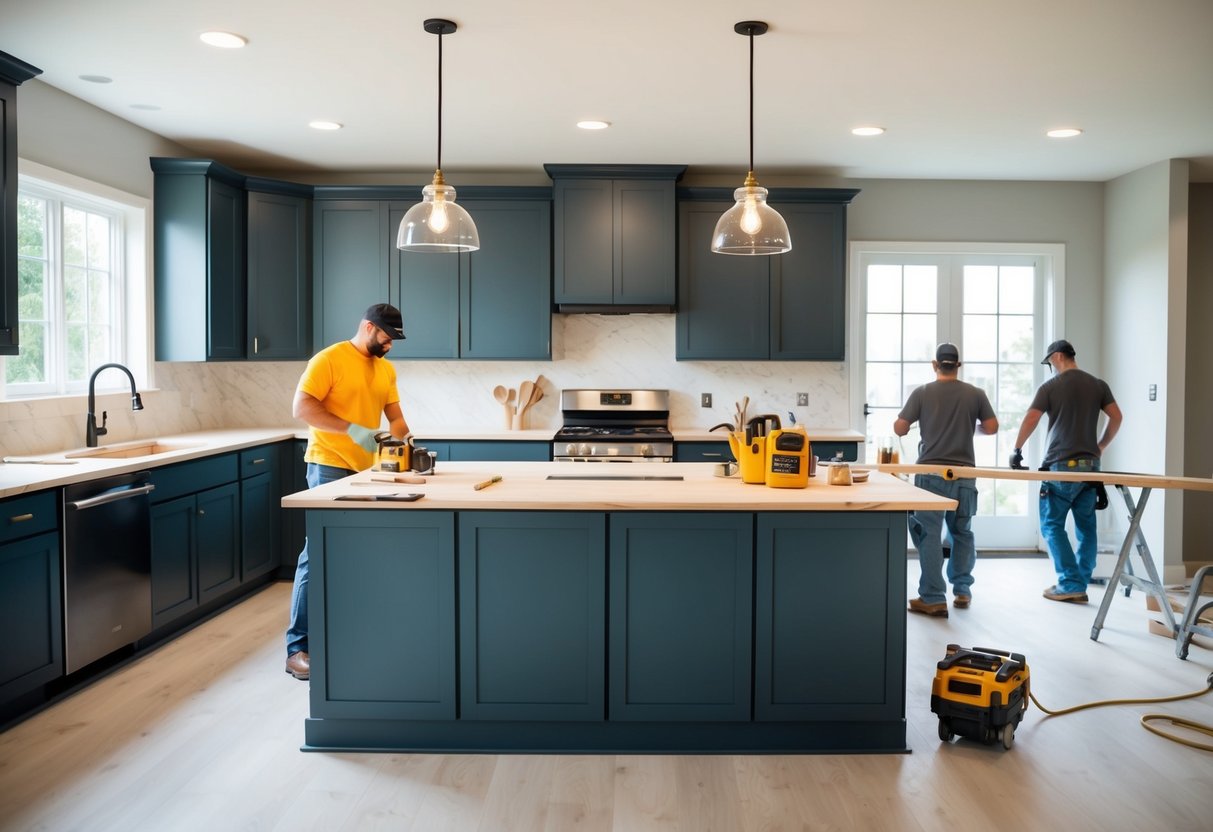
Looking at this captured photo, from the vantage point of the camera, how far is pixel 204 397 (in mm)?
5742

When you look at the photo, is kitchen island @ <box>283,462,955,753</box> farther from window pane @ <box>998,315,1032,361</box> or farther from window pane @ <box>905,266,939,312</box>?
window pane @ <box>998,315,1032,361</box>

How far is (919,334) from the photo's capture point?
624 cm

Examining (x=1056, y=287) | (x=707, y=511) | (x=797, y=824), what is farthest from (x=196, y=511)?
(x=1056, y=287)

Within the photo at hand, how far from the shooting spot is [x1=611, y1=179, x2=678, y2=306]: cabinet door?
5.65 m

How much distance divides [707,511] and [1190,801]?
168 cm

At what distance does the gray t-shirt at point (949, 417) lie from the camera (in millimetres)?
4910

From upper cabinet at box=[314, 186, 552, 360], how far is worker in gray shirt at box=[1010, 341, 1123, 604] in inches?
119

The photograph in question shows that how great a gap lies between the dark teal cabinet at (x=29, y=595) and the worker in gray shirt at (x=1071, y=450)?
15.4 ft

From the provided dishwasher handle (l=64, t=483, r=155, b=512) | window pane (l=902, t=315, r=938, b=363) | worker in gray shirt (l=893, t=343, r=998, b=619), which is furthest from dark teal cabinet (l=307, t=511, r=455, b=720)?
window pane (l=902, t=315, r=938, b=363)

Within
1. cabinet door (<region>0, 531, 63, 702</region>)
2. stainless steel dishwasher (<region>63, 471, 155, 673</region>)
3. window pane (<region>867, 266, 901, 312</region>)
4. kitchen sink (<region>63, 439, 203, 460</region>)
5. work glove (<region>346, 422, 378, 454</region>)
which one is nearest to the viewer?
cabinet door (<region>0, 531, 63, 702</region>)

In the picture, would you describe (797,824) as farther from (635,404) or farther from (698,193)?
(698,193)

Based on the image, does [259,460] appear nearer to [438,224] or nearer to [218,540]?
[218,540]

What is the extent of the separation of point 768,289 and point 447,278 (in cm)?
206

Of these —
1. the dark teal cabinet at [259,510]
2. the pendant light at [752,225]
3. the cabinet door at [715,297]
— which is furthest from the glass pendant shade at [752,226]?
the dark teal cabinet at [259,510]
